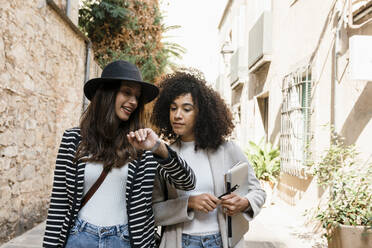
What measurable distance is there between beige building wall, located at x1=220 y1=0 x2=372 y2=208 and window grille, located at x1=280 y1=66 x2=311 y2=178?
0.19 metres

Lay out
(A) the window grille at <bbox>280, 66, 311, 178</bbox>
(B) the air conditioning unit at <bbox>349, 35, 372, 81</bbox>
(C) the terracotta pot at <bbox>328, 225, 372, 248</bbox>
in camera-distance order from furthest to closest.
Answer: (A) the window grille at <bbox>280, 66, 311, 178</bbox> < (B) the air conditioning unit at <bbox>349, 35, 372, 81</bbox> < (C) the terracotta pot at <bbox>328, 225, 372, 248</bbox>

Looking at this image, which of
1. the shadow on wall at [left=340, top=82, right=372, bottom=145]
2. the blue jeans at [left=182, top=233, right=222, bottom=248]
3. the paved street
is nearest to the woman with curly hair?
the blue jeans at [left=182, top=233, right=222, bottom=248]

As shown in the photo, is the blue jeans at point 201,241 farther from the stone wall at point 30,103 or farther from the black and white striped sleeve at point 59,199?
the stone wall at point 30,103

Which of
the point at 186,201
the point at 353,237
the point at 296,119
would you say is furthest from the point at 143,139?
the point at 296,119

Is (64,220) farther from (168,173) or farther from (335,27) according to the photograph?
(335,27)

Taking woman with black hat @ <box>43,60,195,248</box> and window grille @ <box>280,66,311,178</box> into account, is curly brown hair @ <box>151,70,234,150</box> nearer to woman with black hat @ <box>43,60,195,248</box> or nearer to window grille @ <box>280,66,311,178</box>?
woman with black hat @ <box>43,60,195,248</box>

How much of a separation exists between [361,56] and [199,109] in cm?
256

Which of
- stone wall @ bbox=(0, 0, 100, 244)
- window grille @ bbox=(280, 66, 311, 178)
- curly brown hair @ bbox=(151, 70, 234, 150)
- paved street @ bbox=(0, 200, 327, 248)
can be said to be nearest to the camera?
curly brown hair @ bbox=(151, 70, 234, 150)

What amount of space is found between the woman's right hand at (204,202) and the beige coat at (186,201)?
0.04 metres

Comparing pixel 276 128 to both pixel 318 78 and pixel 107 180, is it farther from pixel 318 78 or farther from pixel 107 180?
pixel 107 180

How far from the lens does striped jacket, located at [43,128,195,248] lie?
1977mm

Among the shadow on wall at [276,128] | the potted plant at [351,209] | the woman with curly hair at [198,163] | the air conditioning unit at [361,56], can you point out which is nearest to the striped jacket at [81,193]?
the woman with curly hair at [198,163]

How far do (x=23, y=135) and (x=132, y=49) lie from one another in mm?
6560

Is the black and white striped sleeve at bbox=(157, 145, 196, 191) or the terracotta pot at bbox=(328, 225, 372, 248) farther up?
the black and white striped sleeve at bbox=(157, 145, 196, 191)
